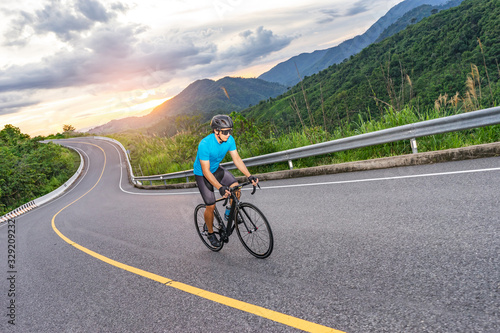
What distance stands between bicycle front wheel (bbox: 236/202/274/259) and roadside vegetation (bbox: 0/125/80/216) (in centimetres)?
3719

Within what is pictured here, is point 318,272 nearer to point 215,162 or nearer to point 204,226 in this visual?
point 215,162

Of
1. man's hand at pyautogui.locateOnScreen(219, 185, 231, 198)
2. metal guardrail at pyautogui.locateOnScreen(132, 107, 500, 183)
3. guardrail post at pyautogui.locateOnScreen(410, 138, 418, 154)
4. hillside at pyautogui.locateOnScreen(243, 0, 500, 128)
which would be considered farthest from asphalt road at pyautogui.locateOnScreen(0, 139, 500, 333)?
hillside at pyautogui.locateOnScreen(243, 0, 500, 128)

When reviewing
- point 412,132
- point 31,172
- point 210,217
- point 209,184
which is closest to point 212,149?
point 209,184

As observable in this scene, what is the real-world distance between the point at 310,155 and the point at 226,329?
696cm

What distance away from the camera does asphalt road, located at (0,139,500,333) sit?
8.82 feet

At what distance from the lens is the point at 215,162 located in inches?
183

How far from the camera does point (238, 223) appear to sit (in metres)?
4.61

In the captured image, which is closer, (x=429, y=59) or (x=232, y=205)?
(x=232, y=205)

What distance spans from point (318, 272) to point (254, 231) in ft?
3.77

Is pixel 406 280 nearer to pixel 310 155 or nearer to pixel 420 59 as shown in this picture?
pixel 310 155

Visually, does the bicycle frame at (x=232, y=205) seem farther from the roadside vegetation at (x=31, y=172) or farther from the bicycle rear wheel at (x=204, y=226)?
the roadside vegetation at (x=31, y=172)

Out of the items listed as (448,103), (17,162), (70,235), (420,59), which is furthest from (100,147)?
(420,59)

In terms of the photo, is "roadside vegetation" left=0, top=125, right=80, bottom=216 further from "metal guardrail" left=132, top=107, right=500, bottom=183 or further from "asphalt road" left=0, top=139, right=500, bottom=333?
"metal guardrail" left=132, top=107, right=500, bottom=183

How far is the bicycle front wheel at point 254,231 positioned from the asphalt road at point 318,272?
16cm
